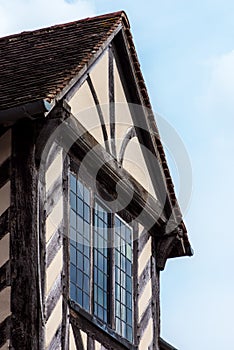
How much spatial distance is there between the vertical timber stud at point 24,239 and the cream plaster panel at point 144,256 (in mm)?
2638

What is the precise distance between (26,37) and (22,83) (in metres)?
2.46

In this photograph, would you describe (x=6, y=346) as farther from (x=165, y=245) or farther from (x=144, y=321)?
(x=165, y=245)

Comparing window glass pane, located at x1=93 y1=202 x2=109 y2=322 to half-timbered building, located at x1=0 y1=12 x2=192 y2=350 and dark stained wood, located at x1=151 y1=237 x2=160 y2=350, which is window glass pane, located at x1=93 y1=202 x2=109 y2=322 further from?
dark stained wood, located at x1=151 y1=237 x2=160 y2=350

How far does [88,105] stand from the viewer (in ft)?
43.2

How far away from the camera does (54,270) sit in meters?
11.8

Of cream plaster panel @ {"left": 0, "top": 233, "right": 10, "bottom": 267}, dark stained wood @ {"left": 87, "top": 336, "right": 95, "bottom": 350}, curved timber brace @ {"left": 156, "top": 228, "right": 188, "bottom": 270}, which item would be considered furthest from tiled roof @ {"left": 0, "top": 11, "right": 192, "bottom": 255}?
dark stained wood @ {"left": 87, "top": 336, "right": 95, "bottom": 350}

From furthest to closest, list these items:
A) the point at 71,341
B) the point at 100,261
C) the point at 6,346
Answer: the point at 100,261
the point at 71,341
the point at 6,346

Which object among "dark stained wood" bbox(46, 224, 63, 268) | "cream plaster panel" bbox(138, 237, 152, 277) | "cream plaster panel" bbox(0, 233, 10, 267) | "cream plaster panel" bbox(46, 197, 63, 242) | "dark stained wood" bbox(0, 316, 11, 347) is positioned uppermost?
"cream plaster panel" bbox(138, 237, 152, 277)

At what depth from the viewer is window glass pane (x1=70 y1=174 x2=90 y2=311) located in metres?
12.2

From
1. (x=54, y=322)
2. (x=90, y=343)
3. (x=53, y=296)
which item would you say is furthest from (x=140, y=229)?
(x=54, y=322)

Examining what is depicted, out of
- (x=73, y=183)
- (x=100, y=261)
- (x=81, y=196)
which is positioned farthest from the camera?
(x=100, y=261)

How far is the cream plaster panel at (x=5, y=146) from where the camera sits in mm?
11802

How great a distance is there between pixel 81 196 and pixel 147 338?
2055 mm

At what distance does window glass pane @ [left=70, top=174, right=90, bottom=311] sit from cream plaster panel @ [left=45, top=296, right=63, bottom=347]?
36cm
